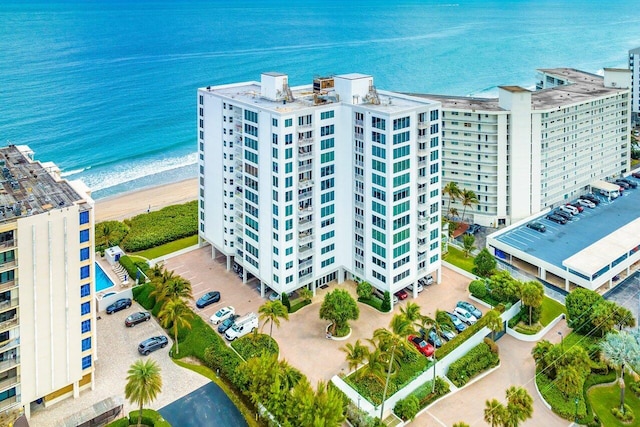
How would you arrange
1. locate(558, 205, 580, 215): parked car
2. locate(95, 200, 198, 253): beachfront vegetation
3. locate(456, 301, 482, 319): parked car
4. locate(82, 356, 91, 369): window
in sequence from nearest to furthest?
locate(82, 356, 91, 369): window → locate(456, 301, 482, 319): parked car → locate(95, 200, 198, 253): beachfront vegetation → locate(558, 205, 580, 215): parked car

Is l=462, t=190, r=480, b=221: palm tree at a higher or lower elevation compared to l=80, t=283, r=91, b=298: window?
higher

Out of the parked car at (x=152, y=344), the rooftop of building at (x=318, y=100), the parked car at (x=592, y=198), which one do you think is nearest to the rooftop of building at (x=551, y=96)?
the parked car at (x=592, y=198)

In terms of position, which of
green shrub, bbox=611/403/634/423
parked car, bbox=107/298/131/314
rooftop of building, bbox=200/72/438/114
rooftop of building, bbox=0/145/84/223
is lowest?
green shrub, bbox=611/403/634/423

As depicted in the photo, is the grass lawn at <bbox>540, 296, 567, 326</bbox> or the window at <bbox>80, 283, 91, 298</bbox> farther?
the grass lawn at <bbox>540, 296, 567, 326</bbox>

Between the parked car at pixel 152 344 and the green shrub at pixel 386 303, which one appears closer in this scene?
the parked car at pixel 152 344

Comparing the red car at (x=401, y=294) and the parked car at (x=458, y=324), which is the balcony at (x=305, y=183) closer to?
the red car at (x=401, y=294)

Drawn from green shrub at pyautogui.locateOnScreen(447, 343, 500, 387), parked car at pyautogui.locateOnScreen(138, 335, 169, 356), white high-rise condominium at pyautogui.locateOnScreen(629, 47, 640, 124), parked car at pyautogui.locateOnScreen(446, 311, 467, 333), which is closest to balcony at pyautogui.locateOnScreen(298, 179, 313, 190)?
parked car at pyautogui.locateOnScreen(446, 311, 467, 333)

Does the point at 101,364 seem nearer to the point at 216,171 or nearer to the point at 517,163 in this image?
the point at 216,171

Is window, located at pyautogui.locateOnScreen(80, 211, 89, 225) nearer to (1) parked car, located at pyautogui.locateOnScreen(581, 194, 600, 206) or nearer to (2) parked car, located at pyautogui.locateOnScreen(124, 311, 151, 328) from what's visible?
(2) parked car, located at pyautogui.locateOnScreen(124, 311, 151, 328)
